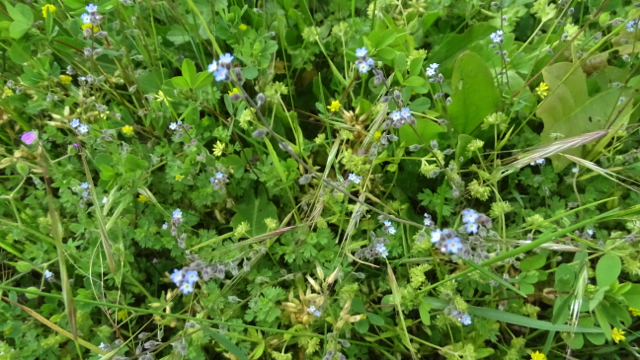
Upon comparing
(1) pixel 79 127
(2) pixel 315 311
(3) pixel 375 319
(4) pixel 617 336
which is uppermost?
(1) pixel 79 127

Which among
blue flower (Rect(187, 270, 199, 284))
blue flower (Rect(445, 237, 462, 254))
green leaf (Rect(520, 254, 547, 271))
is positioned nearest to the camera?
blue flower (Rect(445, 237, 462, 254))

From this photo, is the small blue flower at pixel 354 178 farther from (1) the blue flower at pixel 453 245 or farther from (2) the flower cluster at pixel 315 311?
(1) the blue flower at pixel 453 245

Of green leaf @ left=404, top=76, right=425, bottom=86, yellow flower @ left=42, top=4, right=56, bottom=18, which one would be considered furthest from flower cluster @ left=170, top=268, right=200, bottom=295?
yellow flower @ left=42, top=4, right=56, bottom=18

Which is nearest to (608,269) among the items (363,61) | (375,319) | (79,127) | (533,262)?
(533,262)

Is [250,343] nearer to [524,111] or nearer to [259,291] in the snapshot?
[259,291]

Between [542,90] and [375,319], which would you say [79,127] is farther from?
[542,90]

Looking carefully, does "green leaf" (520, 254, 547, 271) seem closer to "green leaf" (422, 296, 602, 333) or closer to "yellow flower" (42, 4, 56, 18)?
"green leaf" (422, 296, 602, 333)
